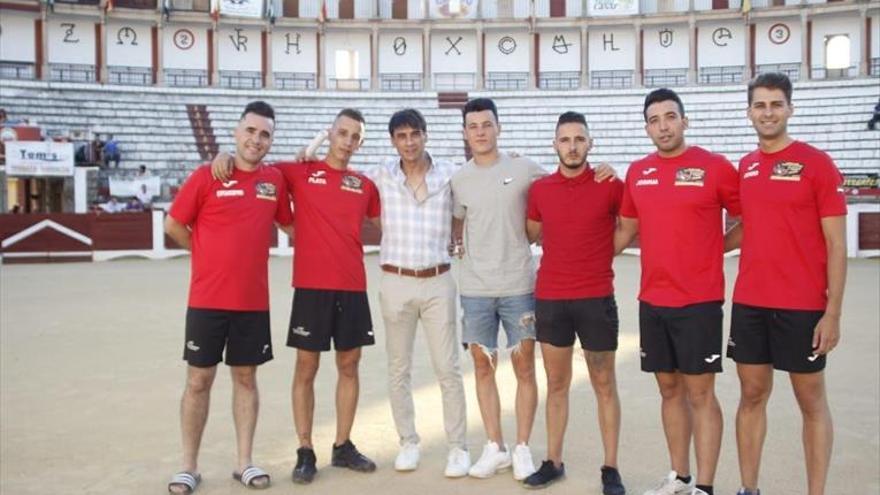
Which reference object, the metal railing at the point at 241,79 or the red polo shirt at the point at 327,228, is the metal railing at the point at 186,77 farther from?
the red polo shirt at the point at 327,228

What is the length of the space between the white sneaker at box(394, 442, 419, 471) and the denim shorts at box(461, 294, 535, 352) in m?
0.58

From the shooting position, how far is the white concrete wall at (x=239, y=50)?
32.3 meters

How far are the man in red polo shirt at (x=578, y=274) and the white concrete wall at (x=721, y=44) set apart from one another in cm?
3022

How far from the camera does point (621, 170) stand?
25578 millimetres

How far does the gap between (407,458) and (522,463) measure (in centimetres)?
56

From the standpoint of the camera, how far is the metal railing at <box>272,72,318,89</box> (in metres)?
32.3

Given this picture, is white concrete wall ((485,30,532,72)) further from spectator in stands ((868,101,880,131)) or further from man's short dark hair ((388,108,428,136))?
man's short dark hair ((388,108,428,136))

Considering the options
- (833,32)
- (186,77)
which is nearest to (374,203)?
(186,77)

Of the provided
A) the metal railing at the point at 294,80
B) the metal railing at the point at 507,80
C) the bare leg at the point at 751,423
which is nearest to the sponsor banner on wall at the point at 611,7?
the metal railing at the point at 507,80

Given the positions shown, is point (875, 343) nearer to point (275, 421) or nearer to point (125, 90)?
point (275, 421)

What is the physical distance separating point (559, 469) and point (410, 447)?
0.73 meters

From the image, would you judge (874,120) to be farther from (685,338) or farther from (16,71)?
(16,71)

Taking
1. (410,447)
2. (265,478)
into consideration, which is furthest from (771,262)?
A: (265,478)

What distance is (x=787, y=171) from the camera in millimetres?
3334
